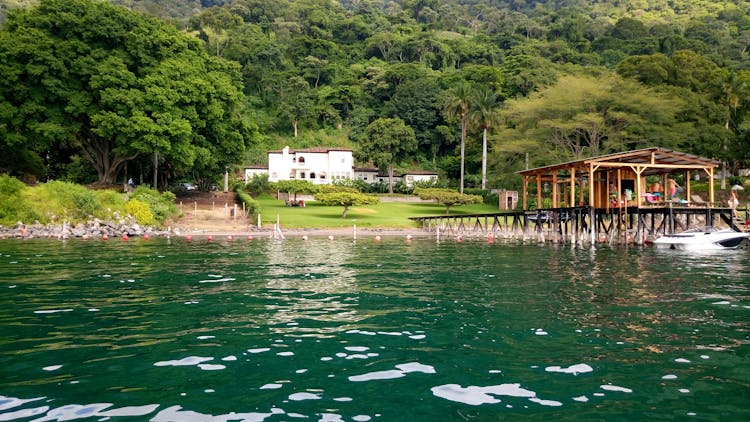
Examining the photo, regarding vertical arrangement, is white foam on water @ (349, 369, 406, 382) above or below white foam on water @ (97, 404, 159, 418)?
below

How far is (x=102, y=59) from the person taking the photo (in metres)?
58.6

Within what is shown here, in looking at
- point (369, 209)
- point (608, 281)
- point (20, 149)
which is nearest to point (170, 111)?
point (20, 149)

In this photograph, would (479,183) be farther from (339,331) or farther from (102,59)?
(339,331)

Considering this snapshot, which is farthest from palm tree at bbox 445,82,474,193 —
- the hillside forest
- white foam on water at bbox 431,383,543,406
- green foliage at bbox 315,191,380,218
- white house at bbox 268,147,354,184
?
white foam on water at bbox 431,383,543,406

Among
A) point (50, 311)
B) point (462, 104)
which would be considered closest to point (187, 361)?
point (50, 311)

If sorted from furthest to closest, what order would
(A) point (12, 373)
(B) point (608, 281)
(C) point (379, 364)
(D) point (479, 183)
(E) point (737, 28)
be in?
(E) point (737, 28) → (D) point (479, 183) → (B) point (608, 281) → (C) point (379, 364) → (A) point (12, 373)

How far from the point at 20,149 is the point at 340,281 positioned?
53338 millimetres

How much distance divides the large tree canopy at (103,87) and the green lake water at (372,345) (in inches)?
1428

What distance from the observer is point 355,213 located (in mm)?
62000

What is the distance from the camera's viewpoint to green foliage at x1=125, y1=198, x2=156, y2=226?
48.2 m

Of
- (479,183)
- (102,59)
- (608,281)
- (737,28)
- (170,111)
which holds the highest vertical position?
(737,28)

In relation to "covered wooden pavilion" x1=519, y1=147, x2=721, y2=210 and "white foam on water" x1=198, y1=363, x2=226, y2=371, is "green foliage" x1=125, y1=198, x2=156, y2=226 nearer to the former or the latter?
"covered wooden pavilion" x1=519, y1=147, x2=721, y2=210

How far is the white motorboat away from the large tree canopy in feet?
144

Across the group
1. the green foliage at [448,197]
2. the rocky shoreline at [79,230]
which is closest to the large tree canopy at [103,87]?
the rocky shoreline at [79,230]
